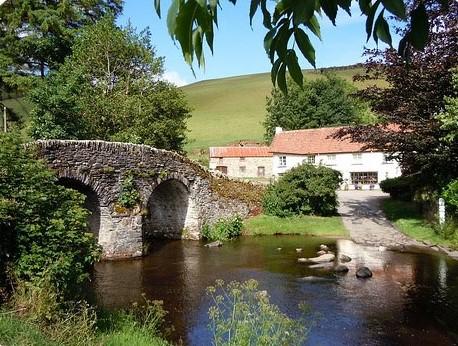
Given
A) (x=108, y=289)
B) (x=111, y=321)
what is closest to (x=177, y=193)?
(x=108, y=289)

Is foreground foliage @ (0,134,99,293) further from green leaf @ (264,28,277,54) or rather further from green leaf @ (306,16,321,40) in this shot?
green leaf @ (306,16,321,40)

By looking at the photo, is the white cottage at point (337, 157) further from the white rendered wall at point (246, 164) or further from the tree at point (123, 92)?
the tree at point (123, 92)

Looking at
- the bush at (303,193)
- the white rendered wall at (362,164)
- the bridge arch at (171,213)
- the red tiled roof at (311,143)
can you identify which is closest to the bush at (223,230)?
the bridge arch at (171,213)

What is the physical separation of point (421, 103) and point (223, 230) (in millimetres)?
10249

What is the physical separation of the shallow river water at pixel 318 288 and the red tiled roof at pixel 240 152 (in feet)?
99.4

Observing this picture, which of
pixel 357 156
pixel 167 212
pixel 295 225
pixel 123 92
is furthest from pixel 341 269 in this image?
pixel 357 156

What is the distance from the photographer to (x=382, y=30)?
62.0 inches

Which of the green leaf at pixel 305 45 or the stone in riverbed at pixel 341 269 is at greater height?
the green leaf at pixel 305 45

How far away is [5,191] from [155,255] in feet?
37.5

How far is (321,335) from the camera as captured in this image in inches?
385

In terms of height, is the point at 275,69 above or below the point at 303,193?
above

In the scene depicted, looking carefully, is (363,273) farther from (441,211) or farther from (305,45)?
(305,45)

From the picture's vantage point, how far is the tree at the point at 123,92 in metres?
27.6

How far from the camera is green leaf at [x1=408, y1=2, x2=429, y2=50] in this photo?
1514 millimetres
